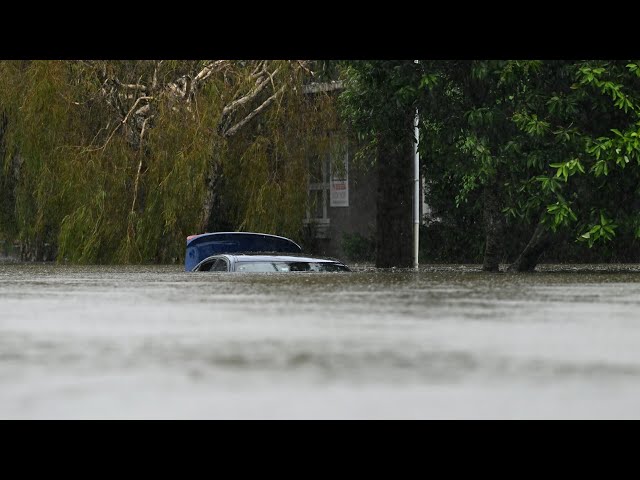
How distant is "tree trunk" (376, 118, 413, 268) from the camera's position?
782 inches

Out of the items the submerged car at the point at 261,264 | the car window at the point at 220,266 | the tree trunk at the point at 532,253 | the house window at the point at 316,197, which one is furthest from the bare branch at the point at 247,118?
the tree trunk at the point at 532,253

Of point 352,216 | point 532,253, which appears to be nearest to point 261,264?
point 532,253

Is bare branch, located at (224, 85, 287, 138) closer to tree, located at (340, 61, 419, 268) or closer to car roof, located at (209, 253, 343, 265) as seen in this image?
tree, located at (340, 61, 419, 268)

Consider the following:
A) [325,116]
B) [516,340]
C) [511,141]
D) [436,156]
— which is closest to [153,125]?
[325,116]

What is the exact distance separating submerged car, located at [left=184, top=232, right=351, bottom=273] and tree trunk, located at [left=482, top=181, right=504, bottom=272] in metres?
1.97

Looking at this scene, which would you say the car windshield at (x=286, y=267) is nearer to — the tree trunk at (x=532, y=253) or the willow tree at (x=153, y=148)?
the tree trunk at (x=532, y=253)

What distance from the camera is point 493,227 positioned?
1836 centimetres

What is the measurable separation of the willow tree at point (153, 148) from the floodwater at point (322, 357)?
15.2 m

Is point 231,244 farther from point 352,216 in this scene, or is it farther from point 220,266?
point 352,216

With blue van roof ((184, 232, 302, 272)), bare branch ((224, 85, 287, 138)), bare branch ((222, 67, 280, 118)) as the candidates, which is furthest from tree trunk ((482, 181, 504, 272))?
bare branch ((224, 85, 287, 138))

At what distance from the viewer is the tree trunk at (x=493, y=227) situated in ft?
58.6

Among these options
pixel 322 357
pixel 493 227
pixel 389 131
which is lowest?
pixel 322 357

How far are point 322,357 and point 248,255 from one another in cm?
1254

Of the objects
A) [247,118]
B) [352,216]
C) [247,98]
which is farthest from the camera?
[352,216]
